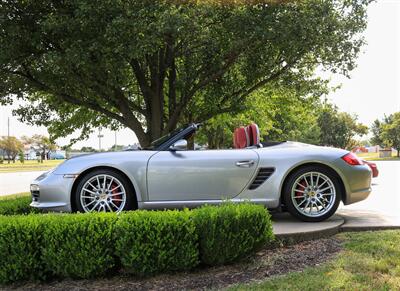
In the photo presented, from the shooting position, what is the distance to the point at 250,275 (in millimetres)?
3992

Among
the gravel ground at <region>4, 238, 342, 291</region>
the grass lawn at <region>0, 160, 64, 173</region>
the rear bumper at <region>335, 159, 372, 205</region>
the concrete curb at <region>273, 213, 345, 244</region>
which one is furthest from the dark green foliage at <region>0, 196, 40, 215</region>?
the grass lawn at <region>0, 160, 64, 173</region>

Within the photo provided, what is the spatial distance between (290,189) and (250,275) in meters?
1.68

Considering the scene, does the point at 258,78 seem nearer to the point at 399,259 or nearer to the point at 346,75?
the point at 346,75

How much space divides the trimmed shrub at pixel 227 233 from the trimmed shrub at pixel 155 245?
11cm

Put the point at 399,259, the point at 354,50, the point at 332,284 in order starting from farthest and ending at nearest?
1. the point at 354,50
2. the point at 399,259
3. the point at 332,284

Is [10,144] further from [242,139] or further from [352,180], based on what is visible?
[352,180]

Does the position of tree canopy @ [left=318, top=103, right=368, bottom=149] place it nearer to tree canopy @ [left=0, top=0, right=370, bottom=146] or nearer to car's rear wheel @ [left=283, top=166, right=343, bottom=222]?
tree canopy @ [left=0, top=0, right=370, bottom=146]

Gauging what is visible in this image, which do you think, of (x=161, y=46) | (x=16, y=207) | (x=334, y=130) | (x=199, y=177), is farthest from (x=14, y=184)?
(x=334, y=130)

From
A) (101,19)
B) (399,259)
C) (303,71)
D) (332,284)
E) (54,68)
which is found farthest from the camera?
(303,71)

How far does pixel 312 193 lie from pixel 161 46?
16.6 ft

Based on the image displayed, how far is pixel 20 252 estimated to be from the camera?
4.13m

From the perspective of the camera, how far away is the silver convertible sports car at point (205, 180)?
533 centimetres

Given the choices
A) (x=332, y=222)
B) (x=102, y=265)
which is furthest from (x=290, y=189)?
(x=102, y=265)

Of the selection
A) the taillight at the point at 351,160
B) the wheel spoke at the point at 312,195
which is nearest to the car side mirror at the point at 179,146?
the wheel spoke at the point at 312,195
